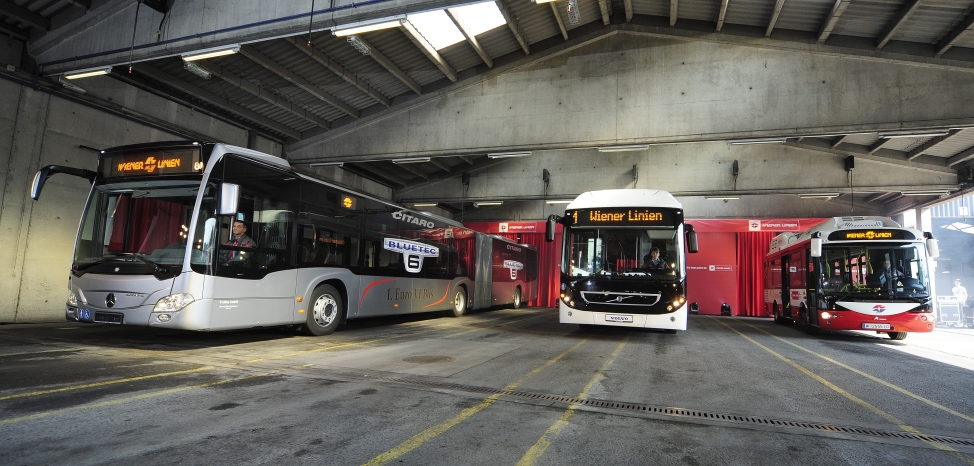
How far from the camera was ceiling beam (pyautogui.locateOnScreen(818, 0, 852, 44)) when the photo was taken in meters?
10.1

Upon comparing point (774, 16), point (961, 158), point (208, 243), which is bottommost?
point (208, 243)

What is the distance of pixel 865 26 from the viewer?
1094 cm

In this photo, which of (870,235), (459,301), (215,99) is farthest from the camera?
(459,301)

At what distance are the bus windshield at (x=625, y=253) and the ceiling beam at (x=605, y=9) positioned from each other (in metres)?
6.16

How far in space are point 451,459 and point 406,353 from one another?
4.57 meters

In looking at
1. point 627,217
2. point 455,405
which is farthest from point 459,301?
point 455,405

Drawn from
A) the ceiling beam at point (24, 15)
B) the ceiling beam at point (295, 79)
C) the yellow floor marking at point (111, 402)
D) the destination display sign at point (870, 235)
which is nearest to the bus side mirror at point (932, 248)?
the destination display sign at point (870, 235)

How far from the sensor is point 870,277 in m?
11.6

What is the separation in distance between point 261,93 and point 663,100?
36.4 ft

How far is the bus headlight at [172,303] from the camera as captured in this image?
662 centimetres

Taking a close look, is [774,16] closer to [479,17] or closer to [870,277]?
[870,277]

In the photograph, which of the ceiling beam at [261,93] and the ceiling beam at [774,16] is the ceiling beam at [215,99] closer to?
the ceiling beam at [261,93]

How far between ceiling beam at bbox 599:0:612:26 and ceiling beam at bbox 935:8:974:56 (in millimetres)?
7312

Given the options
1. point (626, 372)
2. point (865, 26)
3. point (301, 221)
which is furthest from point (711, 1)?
point (301, 221)
